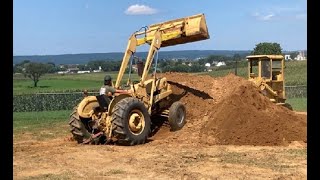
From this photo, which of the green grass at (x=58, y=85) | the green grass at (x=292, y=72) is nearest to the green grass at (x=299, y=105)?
the green grass at (x=292, y=72)

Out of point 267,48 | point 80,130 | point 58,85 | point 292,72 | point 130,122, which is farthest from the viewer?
A: point 58,85

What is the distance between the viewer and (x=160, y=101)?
1358cm

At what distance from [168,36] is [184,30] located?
51 cm

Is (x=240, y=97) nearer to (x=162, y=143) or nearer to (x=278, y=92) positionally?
(x=162, y=143)

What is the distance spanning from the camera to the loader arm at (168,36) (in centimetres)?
1294

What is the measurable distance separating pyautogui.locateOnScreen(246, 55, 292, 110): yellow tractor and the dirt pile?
276 centimetres

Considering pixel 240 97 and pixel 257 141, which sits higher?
pixel 240 97

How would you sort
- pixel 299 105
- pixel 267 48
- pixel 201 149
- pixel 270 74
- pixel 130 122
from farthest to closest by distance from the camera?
1. pixel 267 48
2. pixel 299 105
3. pixel 270 74
4. pixel 130 122
5. pixel 201 149

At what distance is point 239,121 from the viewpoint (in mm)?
12062

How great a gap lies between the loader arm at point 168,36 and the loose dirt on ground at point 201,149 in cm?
197

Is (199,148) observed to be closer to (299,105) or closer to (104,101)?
(104,101)

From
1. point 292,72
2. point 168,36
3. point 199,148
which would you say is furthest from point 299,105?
point 292,72

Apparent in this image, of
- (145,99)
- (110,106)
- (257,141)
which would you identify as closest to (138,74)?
(145,99)
